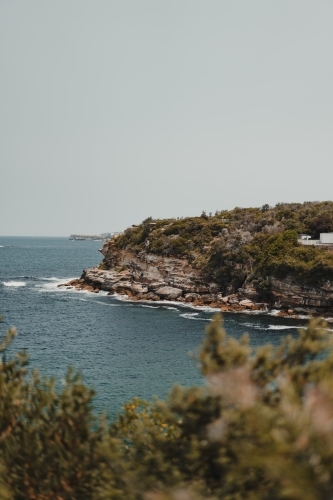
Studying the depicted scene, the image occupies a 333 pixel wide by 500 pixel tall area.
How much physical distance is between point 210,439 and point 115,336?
4810cm

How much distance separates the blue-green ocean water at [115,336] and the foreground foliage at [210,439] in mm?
18894

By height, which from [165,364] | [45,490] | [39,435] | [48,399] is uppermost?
[48,399]

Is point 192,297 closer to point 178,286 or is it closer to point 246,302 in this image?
point 178,286

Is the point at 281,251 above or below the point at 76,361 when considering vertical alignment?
above

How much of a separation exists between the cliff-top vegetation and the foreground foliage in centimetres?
5902

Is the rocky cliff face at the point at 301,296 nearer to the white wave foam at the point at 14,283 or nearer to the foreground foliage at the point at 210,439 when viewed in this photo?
the foreground foliage at the point at 210,439

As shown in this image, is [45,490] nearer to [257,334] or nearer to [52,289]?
[257,334]

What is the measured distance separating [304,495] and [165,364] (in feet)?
128

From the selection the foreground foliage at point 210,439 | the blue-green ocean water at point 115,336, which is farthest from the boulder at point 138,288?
the foreground foliage at point 210,439

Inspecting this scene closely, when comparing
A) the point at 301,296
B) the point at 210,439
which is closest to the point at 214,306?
the point at 301,296

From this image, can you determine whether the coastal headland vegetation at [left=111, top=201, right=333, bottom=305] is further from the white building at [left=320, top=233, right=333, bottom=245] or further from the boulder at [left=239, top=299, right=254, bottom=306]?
the white building at [left=320, top=233, right=333, bottom=245]

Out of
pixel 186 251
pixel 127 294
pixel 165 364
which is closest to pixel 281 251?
pixel 186 251

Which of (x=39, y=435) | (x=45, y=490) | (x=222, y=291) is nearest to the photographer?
(x=45, y=490)

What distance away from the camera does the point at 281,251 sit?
75250 millimetres
